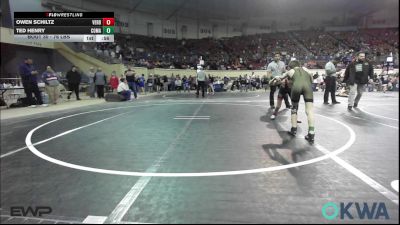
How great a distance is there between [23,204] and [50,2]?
2490 centimetres

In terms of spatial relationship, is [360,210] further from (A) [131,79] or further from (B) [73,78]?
(B) [73,78]

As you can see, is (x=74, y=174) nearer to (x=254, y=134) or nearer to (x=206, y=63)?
(x=254, y=134)

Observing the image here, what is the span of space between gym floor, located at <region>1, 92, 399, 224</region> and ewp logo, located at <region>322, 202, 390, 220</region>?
5 centimetres

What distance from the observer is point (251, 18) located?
3612cm

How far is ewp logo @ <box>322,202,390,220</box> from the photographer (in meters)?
2.65

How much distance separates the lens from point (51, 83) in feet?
43.9

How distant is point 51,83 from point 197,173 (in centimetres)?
1166

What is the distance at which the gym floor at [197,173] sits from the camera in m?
2.80

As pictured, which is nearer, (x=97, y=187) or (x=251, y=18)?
(x=97, y=187)

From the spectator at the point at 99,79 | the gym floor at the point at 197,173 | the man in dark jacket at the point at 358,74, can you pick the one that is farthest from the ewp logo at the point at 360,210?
the spectator at the point at 99,79

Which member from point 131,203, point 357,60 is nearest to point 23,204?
point 131,203

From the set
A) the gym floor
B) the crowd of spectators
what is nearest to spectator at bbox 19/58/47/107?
the gym floor
